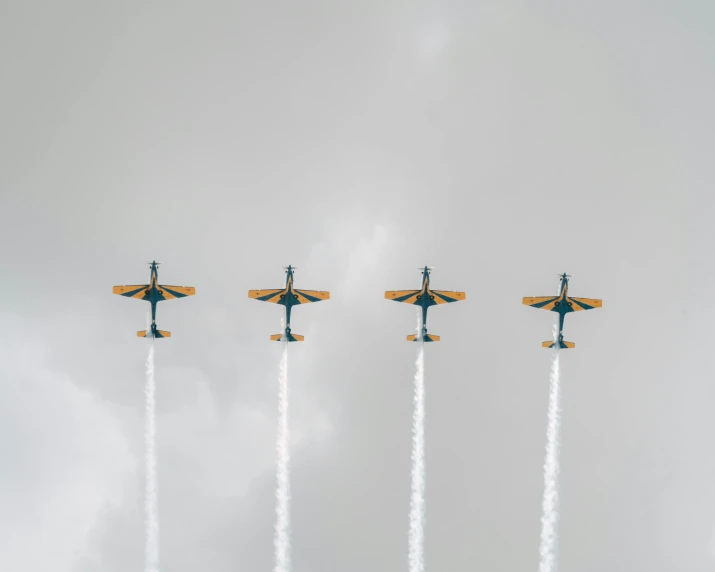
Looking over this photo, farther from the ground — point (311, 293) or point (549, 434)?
point (311, 293)

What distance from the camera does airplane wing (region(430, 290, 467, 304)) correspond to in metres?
125

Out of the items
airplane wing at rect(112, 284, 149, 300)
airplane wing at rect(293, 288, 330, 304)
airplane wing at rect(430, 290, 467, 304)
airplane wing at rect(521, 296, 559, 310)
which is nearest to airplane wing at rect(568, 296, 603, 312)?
airplane wing at rect(521, 296, 559, 310)

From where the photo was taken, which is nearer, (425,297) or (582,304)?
(425,297)

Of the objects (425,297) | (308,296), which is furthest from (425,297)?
(308,296)

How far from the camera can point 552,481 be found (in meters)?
127

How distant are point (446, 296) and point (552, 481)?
21143mm

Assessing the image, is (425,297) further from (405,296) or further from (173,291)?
(173,291)

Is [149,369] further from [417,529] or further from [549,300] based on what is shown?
[549,300]

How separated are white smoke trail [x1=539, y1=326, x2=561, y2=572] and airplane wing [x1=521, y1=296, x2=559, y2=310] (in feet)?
8.54

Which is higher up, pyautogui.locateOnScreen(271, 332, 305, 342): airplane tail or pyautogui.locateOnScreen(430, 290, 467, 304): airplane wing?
pyautogui.locateOnScreen(430, 290, 467, 304): airplane wing

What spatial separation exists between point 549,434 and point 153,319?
134 ft

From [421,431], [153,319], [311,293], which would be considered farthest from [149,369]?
[421,431]

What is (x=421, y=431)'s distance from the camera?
423 feet

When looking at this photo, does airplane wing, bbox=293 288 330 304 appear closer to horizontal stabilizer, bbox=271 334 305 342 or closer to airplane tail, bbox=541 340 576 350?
horizontal stabilizer, bbox=271 334 305 342
